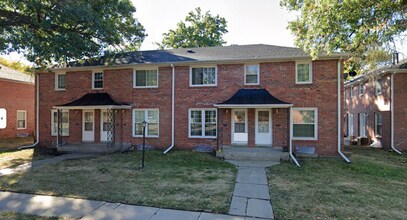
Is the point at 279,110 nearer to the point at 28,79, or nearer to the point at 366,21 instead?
the point at 366,21

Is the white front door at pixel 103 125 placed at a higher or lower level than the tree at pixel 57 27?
lower

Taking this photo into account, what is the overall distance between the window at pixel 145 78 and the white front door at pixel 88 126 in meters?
3.48

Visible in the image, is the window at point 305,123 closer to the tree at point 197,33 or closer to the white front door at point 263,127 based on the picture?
the white front door at point 263,127

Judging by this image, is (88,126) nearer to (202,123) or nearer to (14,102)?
(202,123)

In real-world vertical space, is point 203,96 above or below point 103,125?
above

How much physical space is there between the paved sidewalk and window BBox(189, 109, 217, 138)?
785cm

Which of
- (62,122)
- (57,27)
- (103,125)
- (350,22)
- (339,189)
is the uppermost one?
(57,27)

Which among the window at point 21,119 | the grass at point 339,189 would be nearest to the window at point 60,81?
the window at point 21,119

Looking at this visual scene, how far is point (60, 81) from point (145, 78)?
6.01 meters

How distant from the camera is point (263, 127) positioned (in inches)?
496

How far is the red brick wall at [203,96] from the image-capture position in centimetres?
1195

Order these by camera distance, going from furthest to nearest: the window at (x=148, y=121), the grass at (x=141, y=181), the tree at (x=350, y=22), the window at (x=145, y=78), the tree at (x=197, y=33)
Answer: the tree at (x=197, y=33)
the window at (x=145, y=78)
the window at (x=148, y=121)
the tree at (x=350, y=22)
the grass at (x=141, y=181)

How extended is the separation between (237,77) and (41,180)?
962 centimetres

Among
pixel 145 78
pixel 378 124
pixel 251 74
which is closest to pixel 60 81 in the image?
pixel 145 78
